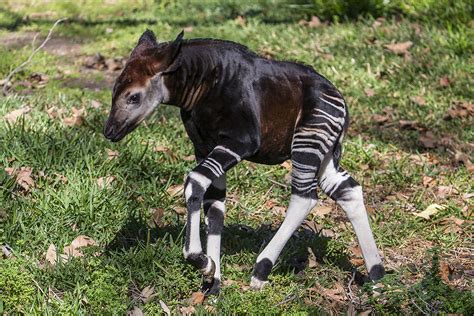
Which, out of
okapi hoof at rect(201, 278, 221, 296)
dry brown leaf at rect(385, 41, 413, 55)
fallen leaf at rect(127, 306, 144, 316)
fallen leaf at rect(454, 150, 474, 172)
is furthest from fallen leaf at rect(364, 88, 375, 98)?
fallen leaf at rect(127, 306, 144, 316)

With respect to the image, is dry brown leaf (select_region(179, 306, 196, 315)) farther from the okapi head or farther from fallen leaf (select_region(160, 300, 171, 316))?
the okapi head

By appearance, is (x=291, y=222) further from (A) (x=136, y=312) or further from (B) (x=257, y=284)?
(A) (x=136, y=312)

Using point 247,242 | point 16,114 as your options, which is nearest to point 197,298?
point 247,242

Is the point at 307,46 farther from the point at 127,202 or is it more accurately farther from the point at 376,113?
the point at 127,202

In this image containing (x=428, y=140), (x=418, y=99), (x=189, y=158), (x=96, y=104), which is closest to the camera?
(x=189, y=158)

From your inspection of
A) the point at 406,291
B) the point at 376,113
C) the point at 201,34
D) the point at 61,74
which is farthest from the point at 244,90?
the point at 201,34

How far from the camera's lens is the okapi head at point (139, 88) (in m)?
4.18

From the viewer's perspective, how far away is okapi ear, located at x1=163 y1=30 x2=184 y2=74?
413 cm

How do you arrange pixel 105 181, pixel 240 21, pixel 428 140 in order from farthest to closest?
pixel 240 21
pixel 428 140
pixel 105 181

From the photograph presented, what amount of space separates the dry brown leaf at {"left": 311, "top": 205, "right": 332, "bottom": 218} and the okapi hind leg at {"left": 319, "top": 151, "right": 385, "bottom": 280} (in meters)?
1.33

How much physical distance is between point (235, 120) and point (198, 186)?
1.30 ft

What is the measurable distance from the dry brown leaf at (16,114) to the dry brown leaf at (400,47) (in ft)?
14.9

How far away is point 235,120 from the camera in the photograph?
14.2ft

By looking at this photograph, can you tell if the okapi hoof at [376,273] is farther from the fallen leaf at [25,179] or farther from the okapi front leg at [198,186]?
the fallen leaf at [25,179]
